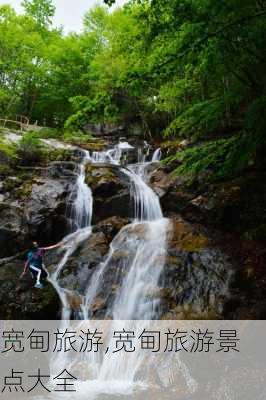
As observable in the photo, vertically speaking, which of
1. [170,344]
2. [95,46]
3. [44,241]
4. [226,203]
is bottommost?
[170,344]

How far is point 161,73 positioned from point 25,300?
6.40 meters

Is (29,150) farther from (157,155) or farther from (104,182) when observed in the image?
(157,155)

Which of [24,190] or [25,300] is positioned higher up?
[24,190]

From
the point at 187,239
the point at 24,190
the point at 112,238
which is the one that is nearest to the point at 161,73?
the point at 187,239

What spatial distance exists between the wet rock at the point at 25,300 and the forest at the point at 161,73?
4424 mm

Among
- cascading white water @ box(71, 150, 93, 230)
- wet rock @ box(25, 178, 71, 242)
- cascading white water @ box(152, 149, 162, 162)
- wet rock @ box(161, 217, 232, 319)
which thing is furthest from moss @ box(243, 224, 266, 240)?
cascading white water @ box(152, 149, 162, 162)

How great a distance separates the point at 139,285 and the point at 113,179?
5.60 meters

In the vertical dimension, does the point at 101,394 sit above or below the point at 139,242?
below

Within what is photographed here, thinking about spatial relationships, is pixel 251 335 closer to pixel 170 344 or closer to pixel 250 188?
pixel 170 344

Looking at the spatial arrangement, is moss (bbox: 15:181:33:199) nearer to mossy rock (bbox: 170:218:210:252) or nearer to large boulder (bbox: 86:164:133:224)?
large boulder (bbox: 86:164:133:224)

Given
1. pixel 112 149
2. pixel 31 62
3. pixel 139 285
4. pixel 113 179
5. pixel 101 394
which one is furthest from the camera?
pixel 31 62

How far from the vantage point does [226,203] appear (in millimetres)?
12250

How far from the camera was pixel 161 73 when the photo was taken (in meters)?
6.65

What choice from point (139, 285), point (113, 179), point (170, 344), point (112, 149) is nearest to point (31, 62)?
point (112, 149)
